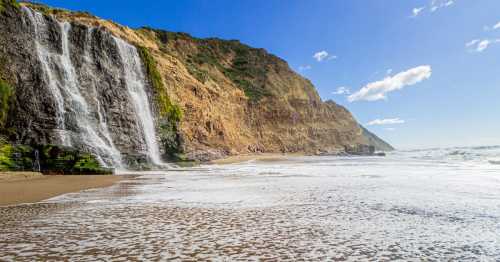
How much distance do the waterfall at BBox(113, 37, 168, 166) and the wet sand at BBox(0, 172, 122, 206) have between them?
29.6 feet

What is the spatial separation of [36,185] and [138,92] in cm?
Answer: 1505

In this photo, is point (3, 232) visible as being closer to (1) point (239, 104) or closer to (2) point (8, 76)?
(2) point (8, 76)

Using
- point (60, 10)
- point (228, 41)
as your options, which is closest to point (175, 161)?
point (60, 10)

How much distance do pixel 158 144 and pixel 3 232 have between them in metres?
20.2

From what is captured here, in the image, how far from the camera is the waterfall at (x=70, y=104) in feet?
58.1

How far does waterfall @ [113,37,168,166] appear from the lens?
22906 mm

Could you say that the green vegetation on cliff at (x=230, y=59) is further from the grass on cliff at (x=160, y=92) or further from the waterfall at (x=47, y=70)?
the waterfall at (x=47, y=70)

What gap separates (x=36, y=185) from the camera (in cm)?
1017

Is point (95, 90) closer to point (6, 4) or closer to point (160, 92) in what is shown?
point (160, 92)

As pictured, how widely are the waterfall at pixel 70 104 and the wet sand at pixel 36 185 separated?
3.77m

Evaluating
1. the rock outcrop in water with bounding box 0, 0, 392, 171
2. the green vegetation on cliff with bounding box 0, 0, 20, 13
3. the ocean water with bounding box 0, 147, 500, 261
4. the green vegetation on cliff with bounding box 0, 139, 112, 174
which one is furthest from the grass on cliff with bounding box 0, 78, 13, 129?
the ocean water with bounding box 0, 147, 500, 261

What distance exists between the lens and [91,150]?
675 inches

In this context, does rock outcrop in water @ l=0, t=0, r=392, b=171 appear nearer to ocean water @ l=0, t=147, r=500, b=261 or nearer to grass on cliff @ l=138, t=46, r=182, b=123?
grass on cliff @ l=138, t=46, r=182, b=123

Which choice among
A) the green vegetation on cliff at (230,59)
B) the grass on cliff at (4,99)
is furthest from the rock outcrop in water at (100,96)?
the green vegetation on cliff at (230,59)
